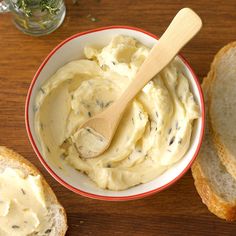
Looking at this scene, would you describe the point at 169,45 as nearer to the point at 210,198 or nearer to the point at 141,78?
the point at 141,78

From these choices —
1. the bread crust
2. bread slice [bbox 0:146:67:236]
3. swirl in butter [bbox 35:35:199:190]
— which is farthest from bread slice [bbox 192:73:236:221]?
bread slice [bbox 0:146:67:236]

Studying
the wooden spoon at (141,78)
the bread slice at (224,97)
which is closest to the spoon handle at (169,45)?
the wooden spoon at (141,78)

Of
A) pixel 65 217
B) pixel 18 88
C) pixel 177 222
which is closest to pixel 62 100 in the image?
pixel 18 88

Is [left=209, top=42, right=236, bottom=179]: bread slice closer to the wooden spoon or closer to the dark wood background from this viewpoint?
the dark wood background

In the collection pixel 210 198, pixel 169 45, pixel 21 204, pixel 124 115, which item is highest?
pixel 169 45

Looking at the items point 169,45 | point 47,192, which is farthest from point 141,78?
point 47,192

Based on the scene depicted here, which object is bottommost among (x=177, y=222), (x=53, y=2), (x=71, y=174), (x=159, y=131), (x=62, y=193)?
(x=177, y=222)

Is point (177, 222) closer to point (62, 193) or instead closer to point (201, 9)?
point (62, 193)

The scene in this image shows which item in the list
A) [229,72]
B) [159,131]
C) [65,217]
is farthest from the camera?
[229,72]
